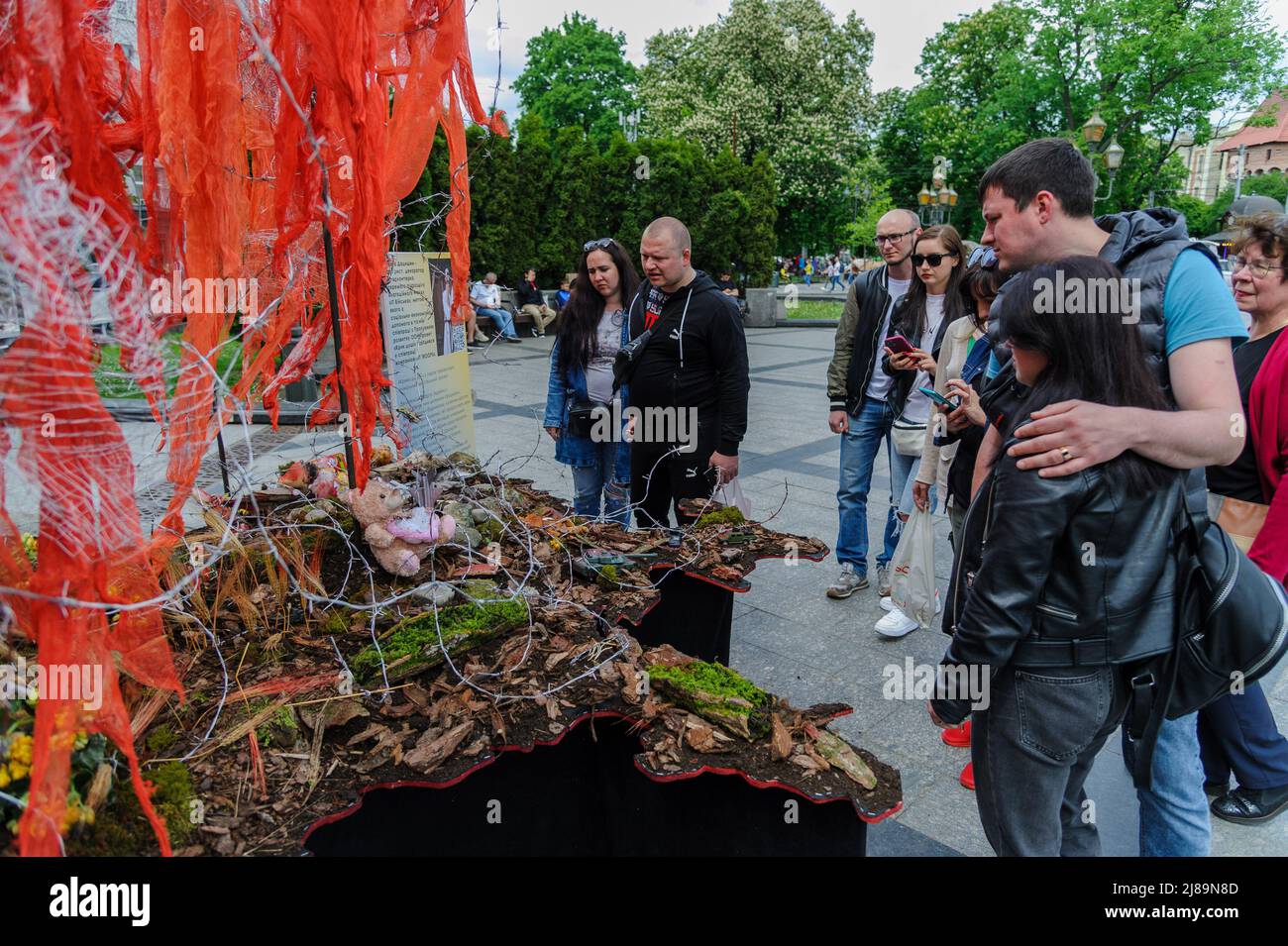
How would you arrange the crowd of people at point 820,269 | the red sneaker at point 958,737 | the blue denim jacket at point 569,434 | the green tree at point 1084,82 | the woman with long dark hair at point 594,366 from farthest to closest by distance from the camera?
1. the crowd of people at point 820,269
2. the green tree at point 1084,82
3. the blue denim jacket at point 569,434
4. the woman with long dark hair at point 594,366
5. the red sneaker at point 958,737

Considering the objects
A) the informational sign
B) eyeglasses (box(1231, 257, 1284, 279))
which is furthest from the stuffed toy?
eyeglasses (box(1231, 257, 1284, 279))

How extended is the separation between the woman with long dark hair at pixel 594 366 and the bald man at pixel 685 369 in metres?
0.27

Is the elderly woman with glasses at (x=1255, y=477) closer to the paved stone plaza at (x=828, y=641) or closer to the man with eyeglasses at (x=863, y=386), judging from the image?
the paved stone plaza at (x=828, y=641)

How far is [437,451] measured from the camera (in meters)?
3.64

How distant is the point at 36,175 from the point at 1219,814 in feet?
12.8

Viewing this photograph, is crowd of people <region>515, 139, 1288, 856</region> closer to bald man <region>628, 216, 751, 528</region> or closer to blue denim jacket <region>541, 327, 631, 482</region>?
bald man <region>628, 216, 751, 528</region>

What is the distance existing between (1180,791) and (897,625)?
2069 millimetres

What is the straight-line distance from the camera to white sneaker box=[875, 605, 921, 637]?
4.25 m

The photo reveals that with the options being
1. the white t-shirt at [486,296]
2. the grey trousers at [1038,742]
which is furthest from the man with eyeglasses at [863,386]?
the white t-shirt at [486,296]

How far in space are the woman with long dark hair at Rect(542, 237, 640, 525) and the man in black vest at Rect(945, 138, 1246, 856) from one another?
2.55m

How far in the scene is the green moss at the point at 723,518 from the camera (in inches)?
146

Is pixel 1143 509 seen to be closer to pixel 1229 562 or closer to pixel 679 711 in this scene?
pixel 1229 562

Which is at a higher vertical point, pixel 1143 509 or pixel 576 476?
pixel 1143 509
